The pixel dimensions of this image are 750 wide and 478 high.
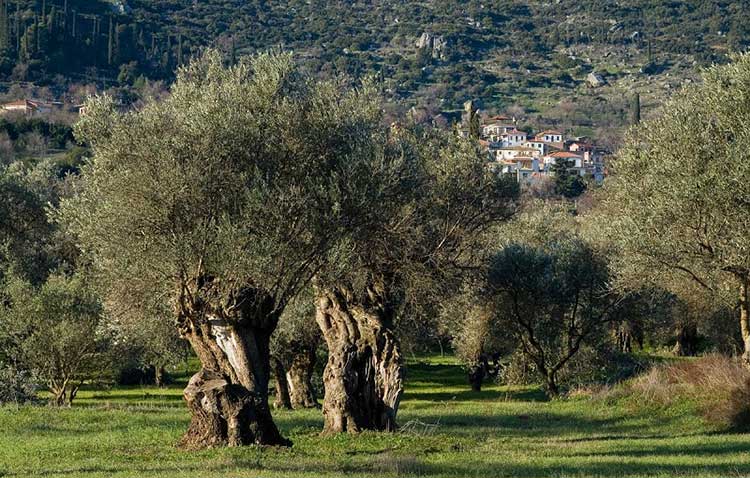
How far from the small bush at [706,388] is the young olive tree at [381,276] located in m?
7.35

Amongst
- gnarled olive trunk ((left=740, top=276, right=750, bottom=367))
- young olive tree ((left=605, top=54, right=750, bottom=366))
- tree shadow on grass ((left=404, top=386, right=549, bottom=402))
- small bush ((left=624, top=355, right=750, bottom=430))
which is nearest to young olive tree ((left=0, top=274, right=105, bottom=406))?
tree shadow on grass ((left=404, top=386, right=549, bottom=402))

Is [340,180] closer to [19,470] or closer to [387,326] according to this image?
[387,326]

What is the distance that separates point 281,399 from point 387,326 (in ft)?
52.8

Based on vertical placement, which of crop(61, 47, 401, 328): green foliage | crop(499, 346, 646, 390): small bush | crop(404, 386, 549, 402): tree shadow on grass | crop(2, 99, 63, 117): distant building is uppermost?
crop(2, 99, 63, 117): distant building

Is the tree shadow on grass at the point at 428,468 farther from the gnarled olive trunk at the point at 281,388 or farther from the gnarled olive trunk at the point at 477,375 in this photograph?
the gnarled olive trunk at the point at 477,375

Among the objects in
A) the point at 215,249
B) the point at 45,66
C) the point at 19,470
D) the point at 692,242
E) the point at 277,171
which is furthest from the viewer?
the point at 45,66

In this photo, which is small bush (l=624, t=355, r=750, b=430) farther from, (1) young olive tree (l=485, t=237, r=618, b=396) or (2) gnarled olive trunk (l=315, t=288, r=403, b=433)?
(2) gnarled olive trunk (l=315, t=288, r=403, b=433)

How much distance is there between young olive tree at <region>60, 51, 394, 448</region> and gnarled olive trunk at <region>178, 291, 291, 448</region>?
3cm

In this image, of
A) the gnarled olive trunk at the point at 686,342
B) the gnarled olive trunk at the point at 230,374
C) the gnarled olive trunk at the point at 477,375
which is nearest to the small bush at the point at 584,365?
the gnarled olive trunk at the point at 477,375

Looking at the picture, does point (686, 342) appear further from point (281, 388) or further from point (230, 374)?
point (230, 374)

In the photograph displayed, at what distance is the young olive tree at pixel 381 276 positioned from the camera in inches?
817

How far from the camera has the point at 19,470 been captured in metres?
17.3

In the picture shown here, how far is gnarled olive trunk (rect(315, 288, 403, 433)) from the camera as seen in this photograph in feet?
76.2

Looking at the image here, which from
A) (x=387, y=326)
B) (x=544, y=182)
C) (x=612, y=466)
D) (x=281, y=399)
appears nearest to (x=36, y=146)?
(x=544, y=182)
